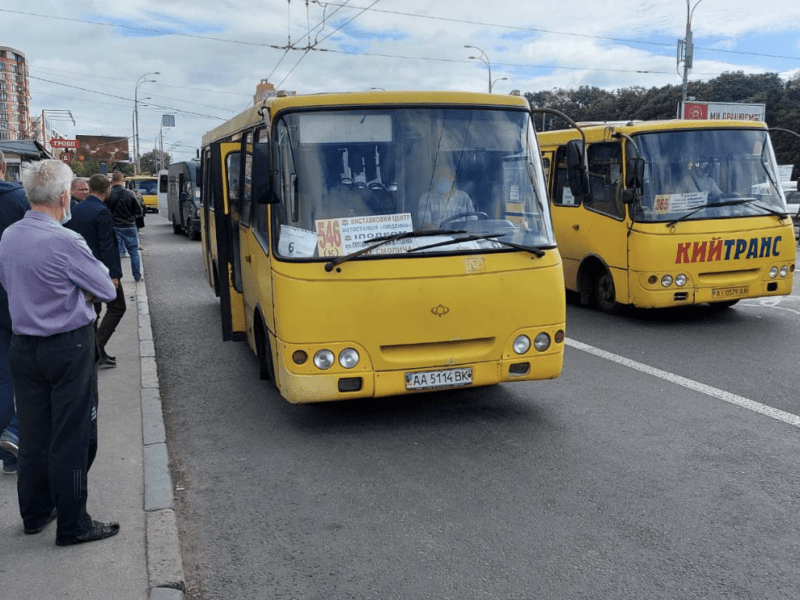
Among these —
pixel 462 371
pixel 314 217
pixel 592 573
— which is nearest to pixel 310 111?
pixel 314 217

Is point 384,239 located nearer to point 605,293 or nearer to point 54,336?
point 54,336

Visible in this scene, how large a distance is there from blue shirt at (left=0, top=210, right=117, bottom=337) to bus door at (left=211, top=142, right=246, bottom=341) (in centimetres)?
342

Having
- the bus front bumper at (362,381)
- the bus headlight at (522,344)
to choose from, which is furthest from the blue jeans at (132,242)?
the bus headlight at (522,344)

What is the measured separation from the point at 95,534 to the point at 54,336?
1.04 metres

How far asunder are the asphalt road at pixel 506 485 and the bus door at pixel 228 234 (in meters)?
0.59

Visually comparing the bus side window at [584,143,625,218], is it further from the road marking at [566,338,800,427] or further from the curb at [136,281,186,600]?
the curb at [136,281,186,600]

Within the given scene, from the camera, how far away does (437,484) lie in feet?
16.9

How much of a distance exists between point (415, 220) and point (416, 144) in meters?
0.57

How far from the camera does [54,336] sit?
4000mm

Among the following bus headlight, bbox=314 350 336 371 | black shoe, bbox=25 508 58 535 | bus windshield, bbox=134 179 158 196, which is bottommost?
black shoe, bbox=25 508 58 535

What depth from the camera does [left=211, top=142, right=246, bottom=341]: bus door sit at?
7.55m

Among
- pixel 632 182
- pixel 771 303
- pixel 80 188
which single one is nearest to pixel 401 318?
pixel 80 188

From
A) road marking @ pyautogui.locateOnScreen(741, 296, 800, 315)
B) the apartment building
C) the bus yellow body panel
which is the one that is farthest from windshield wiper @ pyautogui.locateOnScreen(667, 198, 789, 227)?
the apartment building

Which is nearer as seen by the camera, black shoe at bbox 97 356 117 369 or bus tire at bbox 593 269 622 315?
black shoe at bbox 97 356 117 369
